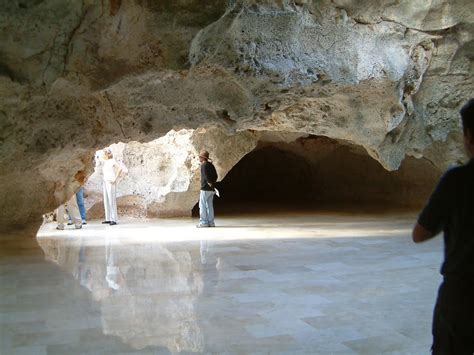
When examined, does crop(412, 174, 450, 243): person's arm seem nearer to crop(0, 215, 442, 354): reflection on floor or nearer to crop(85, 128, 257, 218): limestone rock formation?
crop(0, 215, 442, 354): reflection on floor

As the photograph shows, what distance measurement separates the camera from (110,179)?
9.92 m

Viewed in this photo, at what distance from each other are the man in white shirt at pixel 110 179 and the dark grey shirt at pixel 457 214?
8.52 metres

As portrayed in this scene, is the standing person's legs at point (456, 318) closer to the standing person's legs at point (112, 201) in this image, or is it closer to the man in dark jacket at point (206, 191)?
the man in dark jacket at point (206, 191)

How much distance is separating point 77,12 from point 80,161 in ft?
11.3

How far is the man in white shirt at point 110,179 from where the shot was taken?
9.93m

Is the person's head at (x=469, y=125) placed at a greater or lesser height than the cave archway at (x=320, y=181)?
greater

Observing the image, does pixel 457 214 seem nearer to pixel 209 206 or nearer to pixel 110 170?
pixel 209 206

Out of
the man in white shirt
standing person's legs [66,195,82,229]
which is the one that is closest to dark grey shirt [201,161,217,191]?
the man in white shirt

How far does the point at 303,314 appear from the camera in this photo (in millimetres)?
3783

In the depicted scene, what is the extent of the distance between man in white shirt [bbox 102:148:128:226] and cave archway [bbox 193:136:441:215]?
10.5 feet

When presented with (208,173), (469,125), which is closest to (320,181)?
(208,173)

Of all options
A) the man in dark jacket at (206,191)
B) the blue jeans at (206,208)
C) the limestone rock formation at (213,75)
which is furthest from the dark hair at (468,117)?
the blue jeans at (206,208)

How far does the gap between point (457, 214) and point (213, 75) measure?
14.5ft

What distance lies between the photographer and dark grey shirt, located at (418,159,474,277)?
6.26ft
